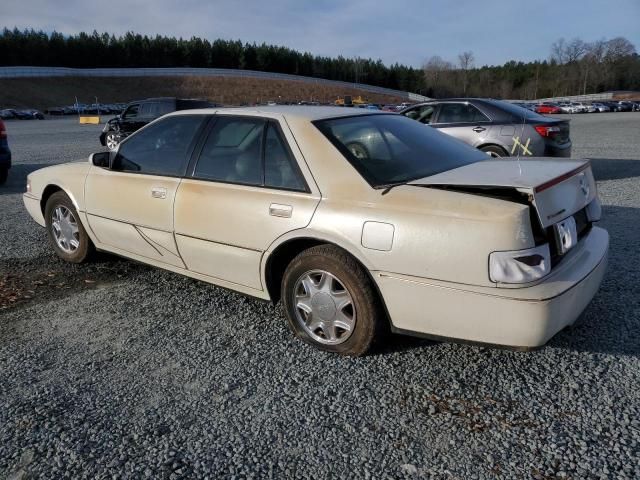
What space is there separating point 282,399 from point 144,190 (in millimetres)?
2069

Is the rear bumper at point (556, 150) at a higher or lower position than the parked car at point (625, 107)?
lower

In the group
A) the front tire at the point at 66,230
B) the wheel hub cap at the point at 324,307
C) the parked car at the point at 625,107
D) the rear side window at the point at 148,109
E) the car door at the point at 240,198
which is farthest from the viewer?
the parked car at the point at 625,107

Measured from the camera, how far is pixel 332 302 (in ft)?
9.71

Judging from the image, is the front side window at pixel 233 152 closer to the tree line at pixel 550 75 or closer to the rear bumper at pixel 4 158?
the rear bumper at pixel 4 158

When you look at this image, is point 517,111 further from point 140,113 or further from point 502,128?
point 140,113

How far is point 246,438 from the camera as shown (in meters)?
2.35

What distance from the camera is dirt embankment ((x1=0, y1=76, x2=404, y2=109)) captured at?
228ft

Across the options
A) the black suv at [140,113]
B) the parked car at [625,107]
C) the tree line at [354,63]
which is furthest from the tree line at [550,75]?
the black suv at [140,113]

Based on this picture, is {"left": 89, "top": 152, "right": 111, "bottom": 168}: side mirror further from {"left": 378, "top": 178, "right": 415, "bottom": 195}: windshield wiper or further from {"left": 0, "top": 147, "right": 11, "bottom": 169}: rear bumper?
{"left": 0, "top": 147, "right": 11, "bottom": 169}: rear bumper

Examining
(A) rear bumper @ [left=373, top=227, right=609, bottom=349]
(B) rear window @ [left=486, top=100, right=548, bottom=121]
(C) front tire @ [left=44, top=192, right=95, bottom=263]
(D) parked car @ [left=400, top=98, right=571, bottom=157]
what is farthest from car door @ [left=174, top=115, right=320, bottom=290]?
(B) rear window @ [left=486, top=100, right=548, bottom=121]

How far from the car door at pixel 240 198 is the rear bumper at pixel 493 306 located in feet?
2.42

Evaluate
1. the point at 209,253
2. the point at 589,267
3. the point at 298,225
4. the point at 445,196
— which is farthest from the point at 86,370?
the point at 589,267

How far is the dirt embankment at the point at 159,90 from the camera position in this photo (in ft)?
228

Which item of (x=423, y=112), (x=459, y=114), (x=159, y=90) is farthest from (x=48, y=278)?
(x=159, y=90)
